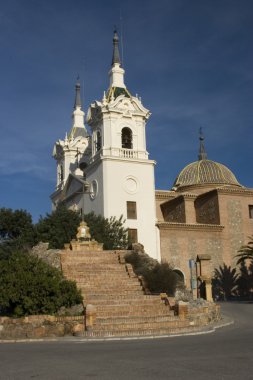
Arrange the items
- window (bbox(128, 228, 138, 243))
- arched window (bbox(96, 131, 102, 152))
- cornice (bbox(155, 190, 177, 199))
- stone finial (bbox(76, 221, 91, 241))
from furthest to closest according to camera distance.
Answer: cornice (bbox(155, 190, 177, 199))
arched window (bbox(96, 131, 102, 152))
window (bbox(128, 228, 138, 243))
stone finial (bbox(76, 221, 91, 241))

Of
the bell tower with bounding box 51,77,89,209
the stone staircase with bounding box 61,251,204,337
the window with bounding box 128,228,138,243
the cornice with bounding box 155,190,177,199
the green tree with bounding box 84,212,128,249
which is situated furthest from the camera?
the bell tower with bounding box 51,77,89,209

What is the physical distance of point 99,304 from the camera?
56.6 ft

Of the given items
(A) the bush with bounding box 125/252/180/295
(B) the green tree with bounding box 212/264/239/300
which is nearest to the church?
(B) the green tree with bounding box 212/264/239/300

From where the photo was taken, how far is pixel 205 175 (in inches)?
1959

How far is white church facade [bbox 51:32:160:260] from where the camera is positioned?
3916 centimetres

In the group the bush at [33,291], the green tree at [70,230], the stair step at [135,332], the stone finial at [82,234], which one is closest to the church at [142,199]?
the green tree at [70,230]

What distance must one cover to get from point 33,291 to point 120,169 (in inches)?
968

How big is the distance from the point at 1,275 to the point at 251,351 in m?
10.2

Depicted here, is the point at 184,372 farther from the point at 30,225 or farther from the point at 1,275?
the point at 30,225

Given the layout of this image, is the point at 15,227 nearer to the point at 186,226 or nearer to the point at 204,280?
the point at 186,226

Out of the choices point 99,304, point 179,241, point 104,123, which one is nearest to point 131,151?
point 104,123

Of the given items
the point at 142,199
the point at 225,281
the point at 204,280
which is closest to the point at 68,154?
the point at 142,199

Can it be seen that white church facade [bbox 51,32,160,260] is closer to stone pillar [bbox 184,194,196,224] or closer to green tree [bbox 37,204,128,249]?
green tree [bbox 37,204,128,249]

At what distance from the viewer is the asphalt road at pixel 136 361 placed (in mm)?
7637
